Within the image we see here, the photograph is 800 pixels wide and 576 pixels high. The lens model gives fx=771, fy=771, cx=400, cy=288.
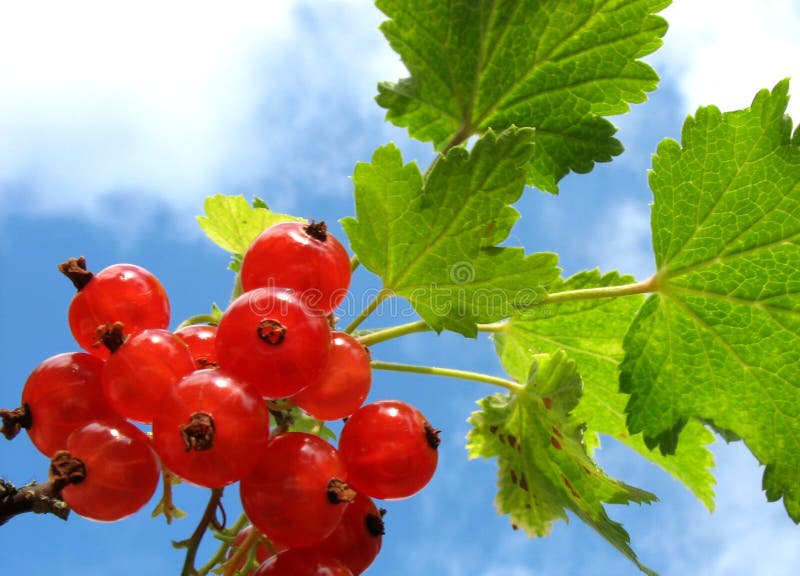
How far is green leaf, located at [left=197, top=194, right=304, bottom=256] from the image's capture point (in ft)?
9.08

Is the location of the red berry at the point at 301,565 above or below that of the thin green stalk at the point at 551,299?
below

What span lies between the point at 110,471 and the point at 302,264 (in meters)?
0.69

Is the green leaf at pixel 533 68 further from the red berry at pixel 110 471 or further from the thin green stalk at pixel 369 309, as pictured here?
the red berry at pixel 110 471

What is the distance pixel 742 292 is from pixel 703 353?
0.82 ft

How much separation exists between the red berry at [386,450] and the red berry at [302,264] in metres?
0.32

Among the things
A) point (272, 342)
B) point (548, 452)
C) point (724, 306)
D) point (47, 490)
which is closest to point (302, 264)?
point (272, 342)

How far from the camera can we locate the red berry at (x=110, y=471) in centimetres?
180

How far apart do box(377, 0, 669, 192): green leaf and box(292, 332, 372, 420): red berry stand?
1.04 m

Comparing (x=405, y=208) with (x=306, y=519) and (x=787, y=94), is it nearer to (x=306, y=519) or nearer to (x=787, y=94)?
(x=306, y=519)

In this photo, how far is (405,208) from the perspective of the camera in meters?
2.24

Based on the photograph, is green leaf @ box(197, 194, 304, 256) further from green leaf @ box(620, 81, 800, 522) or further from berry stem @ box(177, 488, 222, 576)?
green leaf @ box(620, 81, 800, 522)

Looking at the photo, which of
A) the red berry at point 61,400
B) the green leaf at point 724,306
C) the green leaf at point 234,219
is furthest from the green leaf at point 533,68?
the red berry at point 61,400

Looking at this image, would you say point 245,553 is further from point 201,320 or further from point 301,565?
point 201,320

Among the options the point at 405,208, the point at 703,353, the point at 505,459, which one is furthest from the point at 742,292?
the point at 405,208
